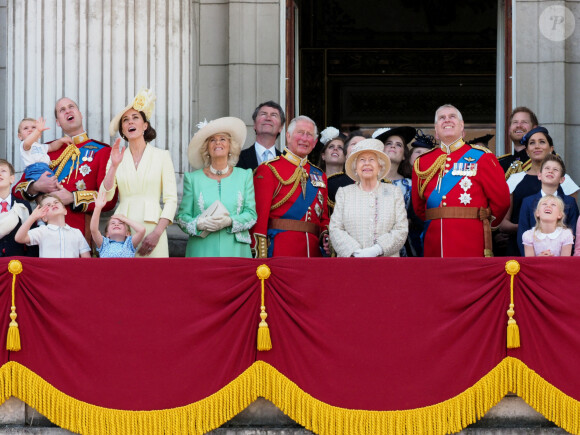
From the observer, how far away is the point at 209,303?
8758 mm

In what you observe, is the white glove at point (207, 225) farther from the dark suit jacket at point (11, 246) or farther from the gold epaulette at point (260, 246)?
the dark suit jacket at point (11, 246)

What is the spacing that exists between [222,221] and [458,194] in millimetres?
1714

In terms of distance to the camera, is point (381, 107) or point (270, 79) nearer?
point (270, 79)

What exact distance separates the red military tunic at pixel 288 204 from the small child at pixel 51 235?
131 centimetres

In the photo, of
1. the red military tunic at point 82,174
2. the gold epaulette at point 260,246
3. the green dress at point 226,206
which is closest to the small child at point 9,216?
the red military tunic at point 82,174

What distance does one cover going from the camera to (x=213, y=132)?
32.6 feet

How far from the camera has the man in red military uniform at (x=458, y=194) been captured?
387 inches

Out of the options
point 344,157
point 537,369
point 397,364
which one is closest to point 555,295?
point 537,369

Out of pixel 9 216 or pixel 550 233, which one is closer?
pixel 550 233

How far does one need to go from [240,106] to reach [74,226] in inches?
103

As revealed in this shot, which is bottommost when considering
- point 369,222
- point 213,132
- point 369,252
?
point 369,252

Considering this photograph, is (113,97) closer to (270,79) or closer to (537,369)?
(270,79)

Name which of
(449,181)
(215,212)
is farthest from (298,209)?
(449,181)

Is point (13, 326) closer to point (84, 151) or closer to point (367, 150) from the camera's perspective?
point (84, 151)
